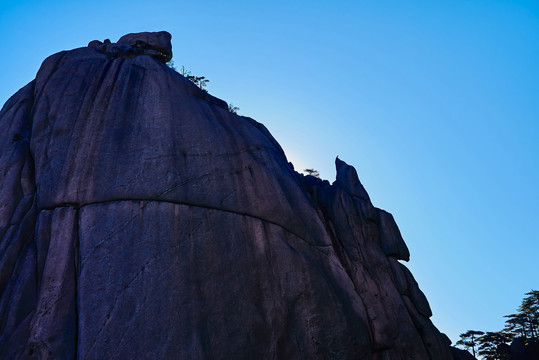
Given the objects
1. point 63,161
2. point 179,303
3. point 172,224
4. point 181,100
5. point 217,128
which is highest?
point 181,100

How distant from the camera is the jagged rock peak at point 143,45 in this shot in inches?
832

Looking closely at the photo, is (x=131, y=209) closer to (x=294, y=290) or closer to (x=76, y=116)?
(x=76, y=116)

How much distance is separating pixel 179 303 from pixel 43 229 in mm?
5323

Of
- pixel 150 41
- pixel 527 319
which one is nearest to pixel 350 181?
pixel 150 41

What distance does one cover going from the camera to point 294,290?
15.3 meters

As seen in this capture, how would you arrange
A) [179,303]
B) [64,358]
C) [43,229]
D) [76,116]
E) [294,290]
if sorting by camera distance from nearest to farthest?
[64,358], [179,303], [43,229], [294,290], [76,116]

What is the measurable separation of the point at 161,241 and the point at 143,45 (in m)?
13.1

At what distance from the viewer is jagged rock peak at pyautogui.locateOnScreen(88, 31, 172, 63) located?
21125 mm

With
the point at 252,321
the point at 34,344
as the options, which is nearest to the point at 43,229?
the point at 34,344

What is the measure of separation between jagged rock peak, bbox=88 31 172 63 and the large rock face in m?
0.22

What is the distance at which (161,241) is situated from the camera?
46.8 feet

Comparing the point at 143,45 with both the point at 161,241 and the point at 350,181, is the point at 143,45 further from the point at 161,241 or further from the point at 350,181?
the point at 350,181

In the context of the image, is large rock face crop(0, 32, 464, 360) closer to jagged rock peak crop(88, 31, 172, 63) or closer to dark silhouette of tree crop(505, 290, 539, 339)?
jagged rock peak crop(88, 31, 172, 63)

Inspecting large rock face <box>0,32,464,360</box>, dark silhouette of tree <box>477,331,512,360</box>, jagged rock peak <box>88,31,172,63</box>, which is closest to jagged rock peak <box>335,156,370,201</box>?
large rock face <box>0,32,464,360</box>
